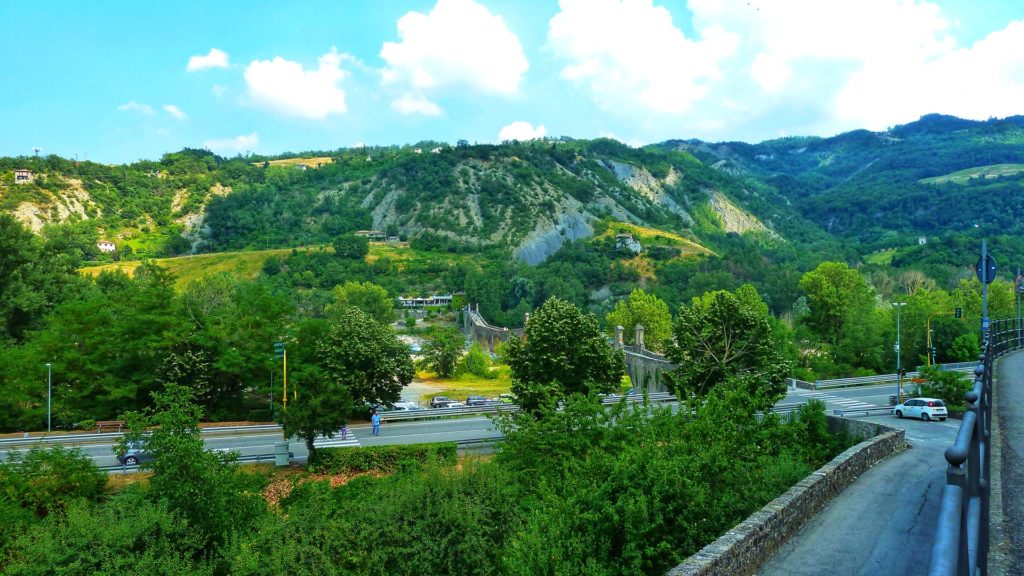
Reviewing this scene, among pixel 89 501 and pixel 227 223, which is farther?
pixel 227 223

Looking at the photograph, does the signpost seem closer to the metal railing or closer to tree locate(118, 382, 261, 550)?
the metal railing

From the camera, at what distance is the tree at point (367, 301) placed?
257 ft

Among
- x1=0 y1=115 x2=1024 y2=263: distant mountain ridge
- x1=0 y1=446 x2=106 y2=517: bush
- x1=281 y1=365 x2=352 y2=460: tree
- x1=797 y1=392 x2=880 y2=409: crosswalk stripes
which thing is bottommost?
x1=797 y1=392 x2=880 y2=409: crosswalk stripes

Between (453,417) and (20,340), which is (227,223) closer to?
(20,340)

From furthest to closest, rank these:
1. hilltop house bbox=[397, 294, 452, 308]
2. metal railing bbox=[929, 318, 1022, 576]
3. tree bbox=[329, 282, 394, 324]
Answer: hilltop house bbox=[397, 294, 452, 308]
tree bbox=[329, 282, 394, 324]
metal railing bbox=[929, 318, 1022, 576]

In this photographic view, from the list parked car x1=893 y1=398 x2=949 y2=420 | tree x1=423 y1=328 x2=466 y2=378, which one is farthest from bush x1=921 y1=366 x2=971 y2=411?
tree x1=423 y1=328 x2=466 y2=378

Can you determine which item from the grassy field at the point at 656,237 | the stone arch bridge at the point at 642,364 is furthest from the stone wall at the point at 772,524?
the grassy field at the point at 656,237

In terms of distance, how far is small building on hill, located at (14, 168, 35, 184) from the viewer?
14375 cm

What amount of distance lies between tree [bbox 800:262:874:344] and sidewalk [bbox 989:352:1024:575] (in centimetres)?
5149

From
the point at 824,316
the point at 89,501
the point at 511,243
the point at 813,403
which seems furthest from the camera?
the point at 511,243

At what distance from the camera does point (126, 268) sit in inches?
4104

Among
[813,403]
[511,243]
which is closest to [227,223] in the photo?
[511,243]

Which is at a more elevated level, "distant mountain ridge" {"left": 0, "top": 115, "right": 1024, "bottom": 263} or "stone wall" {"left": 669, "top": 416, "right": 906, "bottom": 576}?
"distant mountain ridge" {"left": 0, "top": 115, "right": 1024, "bottom": 263}

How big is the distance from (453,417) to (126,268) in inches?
3621
